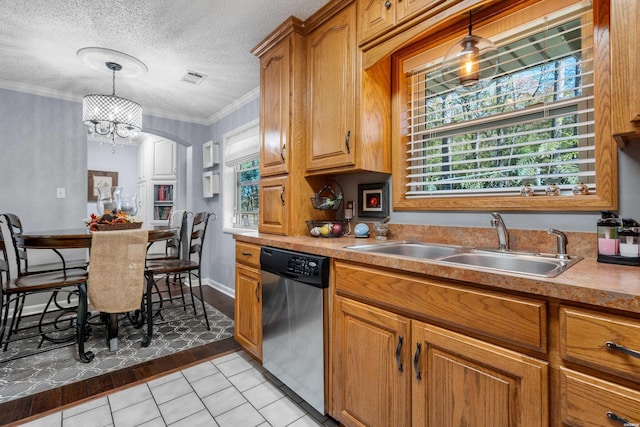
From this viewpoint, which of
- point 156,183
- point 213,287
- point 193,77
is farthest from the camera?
point 156,183

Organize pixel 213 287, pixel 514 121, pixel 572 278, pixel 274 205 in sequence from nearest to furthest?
pixel 572 278
pixel 514 121
pixel 274 205
pixel 213 287

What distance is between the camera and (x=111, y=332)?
2.35 m

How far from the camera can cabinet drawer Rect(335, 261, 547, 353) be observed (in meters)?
0.89

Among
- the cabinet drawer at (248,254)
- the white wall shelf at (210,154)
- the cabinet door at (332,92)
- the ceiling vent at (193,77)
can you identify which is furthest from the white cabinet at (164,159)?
the cabinet door at (332,92)

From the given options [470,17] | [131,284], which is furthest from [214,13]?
[131,284]

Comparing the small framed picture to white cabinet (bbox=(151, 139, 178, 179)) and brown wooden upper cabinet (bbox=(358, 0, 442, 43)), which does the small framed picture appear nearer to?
brown wooden upper cabinet (bbox=(358, 0, 442, 43))

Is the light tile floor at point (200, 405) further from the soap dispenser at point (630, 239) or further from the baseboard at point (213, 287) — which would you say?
the soap dispenser at point (630, 239)

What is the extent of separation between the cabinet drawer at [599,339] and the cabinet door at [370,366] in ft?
1.69

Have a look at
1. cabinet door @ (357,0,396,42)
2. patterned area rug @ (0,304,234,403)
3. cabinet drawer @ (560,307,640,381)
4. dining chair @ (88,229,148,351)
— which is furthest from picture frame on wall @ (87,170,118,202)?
cabinet drawer @ (560,307,640,381)

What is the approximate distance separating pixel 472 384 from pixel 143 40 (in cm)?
306

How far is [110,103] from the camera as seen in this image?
2.75 m

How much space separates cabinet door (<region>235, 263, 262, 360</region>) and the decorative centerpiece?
1.02m

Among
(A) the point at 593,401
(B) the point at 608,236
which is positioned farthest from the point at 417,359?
(B) the point at 608,236

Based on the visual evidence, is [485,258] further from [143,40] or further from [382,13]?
[143,40]
